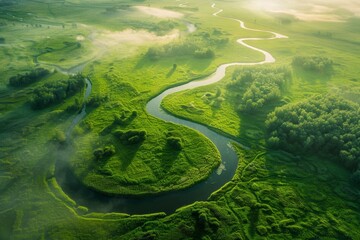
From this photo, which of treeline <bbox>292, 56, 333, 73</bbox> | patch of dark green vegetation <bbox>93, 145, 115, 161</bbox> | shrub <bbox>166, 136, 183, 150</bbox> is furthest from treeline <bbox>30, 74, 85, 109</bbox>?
treeline <bbox>292, 56, 333, 73</bbox>

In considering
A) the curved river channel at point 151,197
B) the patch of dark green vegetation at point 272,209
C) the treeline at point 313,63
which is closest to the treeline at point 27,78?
the curved river channel at point 151,197

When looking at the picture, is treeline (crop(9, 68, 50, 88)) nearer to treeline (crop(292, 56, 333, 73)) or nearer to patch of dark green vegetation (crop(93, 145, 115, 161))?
patch of dark green vegetation (crop(93, 145, 115, 161))

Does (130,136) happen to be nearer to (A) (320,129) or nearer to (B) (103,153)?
(B) (103,153)

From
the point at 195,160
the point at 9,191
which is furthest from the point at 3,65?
the point at 195,160

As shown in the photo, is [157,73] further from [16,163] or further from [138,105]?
[16,163]

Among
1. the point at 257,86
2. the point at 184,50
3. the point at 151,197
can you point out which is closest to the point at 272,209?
the point at 151,197

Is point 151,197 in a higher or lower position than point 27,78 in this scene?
lower

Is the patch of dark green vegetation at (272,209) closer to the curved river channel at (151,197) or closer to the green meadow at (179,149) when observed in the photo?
the green meadow at (179,149)
